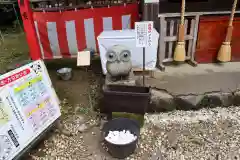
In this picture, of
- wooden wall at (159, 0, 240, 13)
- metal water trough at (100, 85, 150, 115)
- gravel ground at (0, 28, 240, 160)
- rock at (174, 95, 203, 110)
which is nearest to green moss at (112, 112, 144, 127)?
metal water trough at (100, 85, 150, 115)

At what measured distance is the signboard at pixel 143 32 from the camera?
4070 millimetres

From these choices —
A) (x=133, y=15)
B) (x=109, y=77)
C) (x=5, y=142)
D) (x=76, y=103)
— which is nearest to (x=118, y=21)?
(x=133, y=15)

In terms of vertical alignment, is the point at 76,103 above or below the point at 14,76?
below

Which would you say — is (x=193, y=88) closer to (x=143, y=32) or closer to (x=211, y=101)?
(x=211, y=101)

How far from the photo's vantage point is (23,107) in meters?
3.58

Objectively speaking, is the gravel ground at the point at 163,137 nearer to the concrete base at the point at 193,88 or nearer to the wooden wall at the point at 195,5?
the concrete base at the point at 193,88

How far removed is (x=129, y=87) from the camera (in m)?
4.25

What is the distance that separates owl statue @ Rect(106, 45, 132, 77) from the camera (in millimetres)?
4219

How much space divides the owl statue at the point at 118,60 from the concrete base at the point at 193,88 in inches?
28.2

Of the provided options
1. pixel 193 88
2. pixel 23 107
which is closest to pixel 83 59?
pixel 23 107

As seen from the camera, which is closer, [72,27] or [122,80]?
[122,80]

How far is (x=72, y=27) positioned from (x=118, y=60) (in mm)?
2333

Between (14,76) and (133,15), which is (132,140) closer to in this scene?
(14,76)

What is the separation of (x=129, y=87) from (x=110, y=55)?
2.18 feet
